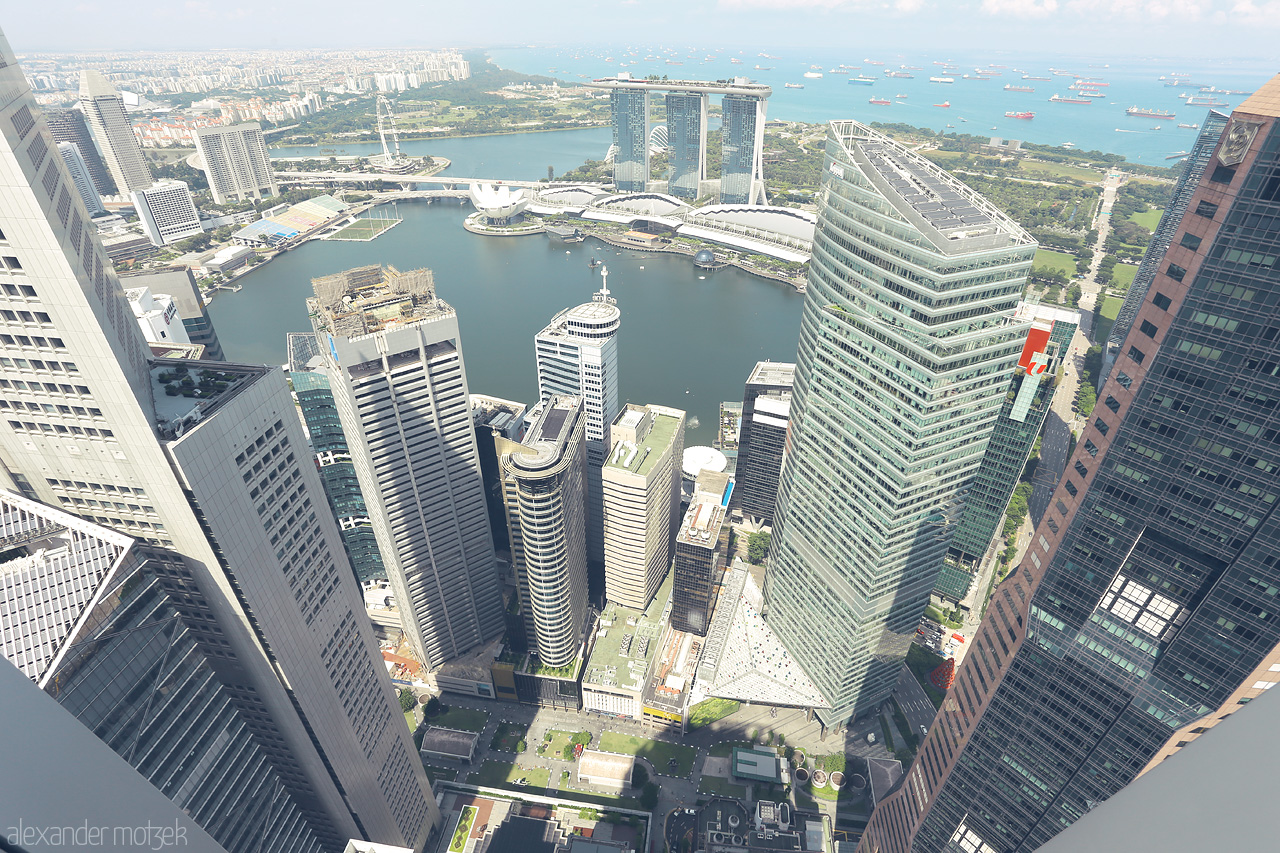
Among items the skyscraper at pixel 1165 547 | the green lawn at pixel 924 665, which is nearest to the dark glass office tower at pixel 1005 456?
the green lawn at pixel 924 665

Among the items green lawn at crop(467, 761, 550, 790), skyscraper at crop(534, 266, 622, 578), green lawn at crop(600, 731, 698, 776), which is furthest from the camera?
skyscraper at crop(534, 266, 622, 578)

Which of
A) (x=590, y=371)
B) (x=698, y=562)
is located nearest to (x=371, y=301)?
(x=590, y=371)

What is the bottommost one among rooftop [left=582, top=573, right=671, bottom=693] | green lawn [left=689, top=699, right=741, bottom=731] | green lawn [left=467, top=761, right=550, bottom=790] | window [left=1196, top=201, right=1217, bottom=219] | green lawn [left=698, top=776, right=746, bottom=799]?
green lawn [left=467, top=761, right=550, bottom=790]

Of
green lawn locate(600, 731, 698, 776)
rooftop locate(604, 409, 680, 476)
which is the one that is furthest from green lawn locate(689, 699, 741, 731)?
rooftop locate(604, 409, 680, 476)

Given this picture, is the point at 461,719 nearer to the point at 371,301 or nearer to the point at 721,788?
the point at 721,788

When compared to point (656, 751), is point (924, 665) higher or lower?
higher

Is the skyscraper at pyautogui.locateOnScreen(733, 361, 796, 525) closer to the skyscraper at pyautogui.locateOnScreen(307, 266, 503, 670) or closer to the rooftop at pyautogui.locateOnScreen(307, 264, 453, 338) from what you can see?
the skyscraper at pyautogui.locateOnScreen(307, 266, 503, 670)

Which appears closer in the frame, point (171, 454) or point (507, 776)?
point (171, 454)
